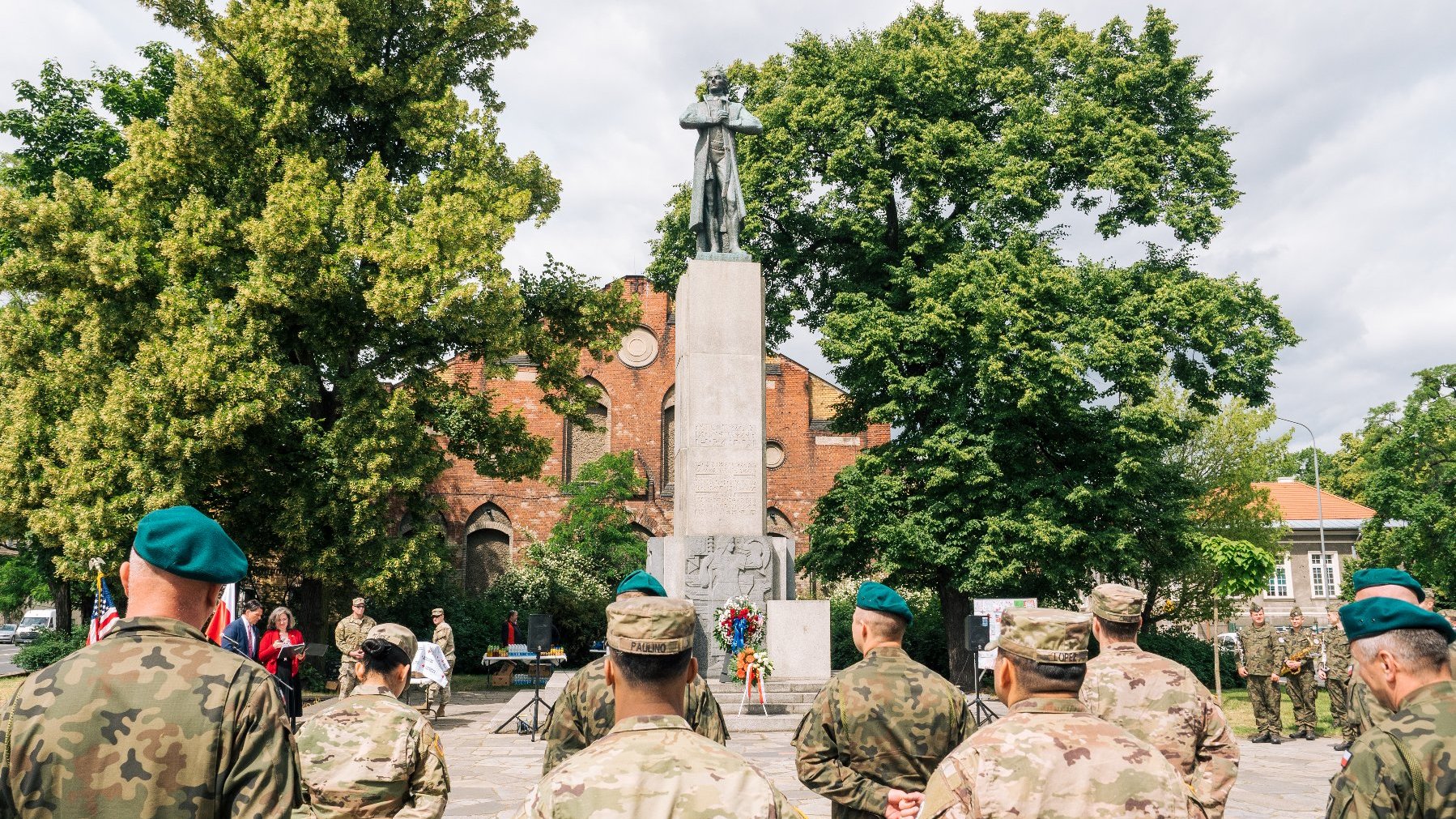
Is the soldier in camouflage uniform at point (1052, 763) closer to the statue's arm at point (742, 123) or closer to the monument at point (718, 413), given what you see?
the monument at point (718, 413)

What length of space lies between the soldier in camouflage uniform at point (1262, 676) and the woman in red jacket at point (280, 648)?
1303 cm

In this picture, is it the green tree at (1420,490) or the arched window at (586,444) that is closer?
the green tree at (1420,490)

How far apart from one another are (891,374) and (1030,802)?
20.4 m

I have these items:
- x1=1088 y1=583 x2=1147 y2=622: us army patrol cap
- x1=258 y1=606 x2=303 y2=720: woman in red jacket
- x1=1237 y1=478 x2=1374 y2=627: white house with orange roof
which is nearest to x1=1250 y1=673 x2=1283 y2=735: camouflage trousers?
x1=1088 y1=583 x2=1147 y2=622: us army patrol cap

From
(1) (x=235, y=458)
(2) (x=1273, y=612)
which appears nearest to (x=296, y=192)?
(1) (x=235, y=458)

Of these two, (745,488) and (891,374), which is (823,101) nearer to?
(891,374)

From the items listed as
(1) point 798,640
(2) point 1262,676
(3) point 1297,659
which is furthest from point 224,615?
(3) point 1297,659

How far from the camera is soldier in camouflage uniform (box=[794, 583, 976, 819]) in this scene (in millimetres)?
4156

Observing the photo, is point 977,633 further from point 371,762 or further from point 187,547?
point 187,547

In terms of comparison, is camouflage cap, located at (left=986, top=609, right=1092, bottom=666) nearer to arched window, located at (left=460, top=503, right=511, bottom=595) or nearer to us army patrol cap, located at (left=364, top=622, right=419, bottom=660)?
us army patrol cap, located at (left=364, top=622, right=419, bottom=660)

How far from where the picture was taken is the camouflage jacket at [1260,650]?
50.0 feet

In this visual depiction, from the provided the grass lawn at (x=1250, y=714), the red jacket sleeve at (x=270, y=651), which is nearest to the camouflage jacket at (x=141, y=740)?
the red jacket sleeve at (x=270, y=651)

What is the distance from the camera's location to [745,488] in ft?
51.4

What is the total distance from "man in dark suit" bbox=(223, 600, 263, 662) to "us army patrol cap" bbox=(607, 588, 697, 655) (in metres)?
9.40
